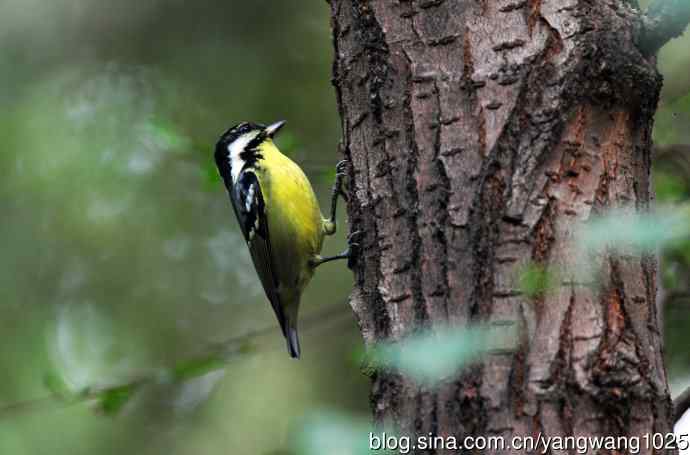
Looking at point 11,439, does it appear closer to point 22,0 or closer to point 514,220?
point 22,0

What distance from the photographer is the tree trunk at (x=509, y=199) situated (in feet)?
7.48

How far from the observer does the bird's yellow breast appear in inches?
206

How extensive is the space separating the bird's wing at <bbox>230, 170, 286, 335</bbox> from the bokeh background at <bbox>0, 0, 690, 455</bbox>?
0.97 m

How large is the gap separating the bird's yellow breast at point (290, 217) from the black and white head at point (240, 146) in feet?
0.33

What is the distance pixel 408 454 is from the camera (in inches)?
93.7

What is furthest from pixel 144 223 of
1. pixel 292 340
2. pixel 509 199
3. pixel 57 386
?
pixel 509 199

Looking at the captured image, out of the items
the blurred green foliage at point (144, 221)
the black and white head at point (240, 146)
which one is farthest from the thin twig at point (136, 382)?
the blurred green foliage at point (144, 221)

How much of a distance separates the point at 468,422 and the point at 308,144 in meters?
4.61

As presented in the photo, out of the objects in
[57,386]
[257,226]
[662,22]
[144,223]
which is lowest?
[144,223]

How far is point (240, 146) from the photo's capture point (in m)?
5.44

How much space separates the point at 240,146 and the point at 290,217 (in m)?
0.51

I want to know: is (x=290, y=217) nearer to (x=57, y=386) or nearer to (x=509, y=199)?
(x=57, y=386)

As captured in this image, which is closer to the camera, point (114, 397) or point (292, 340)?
point (114, 397)

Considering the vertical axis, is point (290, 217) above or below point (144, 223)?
above
